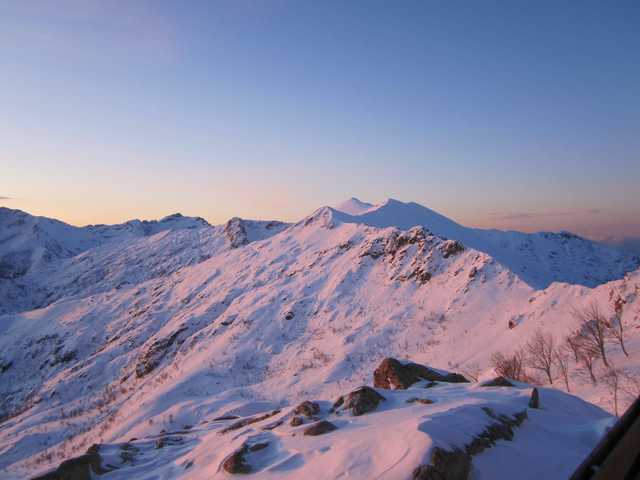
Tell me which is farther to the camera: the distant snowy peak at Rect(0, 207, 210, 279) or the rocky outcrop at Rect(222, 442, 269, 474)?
the distant snowy peak at Rect(0, 207, 210, 279)

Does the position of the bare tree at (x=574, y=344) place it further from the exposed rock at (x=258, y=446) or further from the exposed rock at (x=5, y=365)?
the exposed rock at (x=5, y=365)

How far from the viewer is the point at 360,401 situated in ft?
32.0

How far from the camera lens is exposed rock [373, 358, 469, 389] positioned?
1358 cm

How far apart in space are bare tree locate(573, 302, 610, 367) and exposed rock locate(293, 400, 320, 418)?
1283 centimetres

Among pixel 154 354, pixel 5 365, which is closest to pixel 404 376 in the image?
pixel 154 354

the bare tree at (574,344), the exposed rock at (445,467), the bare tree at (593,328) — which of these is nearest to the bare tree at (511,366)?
the bare tree at (574,344)

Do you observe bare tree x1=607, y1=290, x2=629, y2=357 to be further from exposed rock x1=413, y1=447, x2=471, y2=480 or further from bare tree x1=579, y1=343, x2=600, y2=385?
exposed rock x1=413, y1=447, x2=471, y2=480

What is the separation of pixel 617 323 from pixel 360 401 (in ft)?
54.2

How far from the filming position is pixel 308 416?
1017cm

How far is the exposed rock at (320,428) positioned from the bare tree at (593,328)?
44.3 feet

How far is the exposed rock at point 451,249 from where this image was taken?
33688mm

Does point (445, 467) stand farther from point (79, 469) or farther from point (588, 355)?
point (588, 355)

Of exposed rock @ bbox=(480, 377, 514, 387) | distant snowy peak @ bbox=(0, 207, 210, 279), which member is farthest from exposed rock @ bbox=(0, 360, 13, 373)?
distant snowy peak @ bbox=(0, 207, 210, 279)

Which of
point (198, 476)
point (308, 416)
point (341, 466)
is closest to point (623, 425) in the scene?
point (341, 466)
